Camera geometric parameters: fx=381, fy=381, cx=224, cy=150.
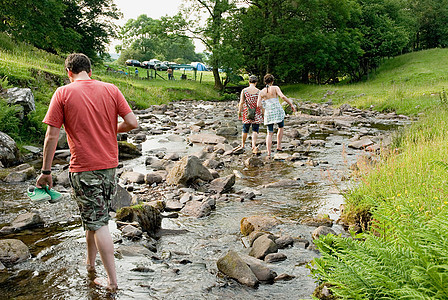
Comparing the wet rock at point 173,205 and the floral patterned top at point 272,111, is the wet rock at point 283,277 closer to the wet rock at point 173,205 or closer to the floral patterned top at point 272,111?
the wet rock at point 173,205

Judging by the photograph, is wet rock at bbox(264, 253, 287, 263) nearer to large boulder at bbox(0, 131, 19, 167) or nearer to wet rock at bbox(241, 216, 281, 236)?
wet rock at bbox(241, 216, 281, 236)

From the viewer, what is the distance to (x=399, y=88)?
97.3ft

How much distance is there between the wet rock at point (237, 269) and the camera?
4.70 m

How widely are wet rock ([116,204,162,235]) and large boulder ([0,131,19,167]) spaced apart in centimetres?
645

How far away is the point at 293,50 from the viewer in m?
45.7

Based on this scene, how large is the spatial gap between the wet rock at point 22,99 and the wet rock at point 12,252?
397 inches

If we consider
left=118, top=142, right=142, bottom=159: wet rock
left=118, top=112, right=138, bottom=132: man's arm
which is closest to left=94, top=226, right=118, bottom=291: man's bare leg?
left=118, top=112, right=138, bottom=132: man's arm

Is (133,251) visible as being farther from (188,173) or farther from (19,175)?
(19,175)

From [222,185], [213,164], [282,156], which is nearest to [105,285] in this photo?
[222,185]

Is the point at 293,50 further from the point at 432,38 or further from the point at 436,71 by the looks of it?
the point at 432,38

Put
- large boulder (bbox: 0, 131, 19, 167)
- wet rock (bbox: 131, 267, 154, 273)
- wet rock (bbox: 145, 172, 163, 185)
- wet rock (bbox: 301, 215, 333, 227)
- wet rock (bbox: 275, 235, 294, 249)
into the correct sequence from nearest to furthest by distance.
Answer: wet rock (bbox: 131, 267, 154, 273) → wet rock (bbox: 275, 235, 294, 249) → wet rock (bbox: 301, 215, 333, 227) → wet rock (bbox: 145, 172, 163, 185) → large boulder (bbox: 0, 131, 19, 167)

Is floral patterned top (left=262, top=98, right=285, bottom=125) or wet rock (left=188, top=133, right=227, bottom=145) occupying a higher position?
floral patterned top (left=262, top=98, right=285, bottom=125)

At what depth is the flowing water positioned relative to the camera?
4.52 metres

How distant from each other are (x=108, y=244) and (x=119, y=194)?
328 cm
